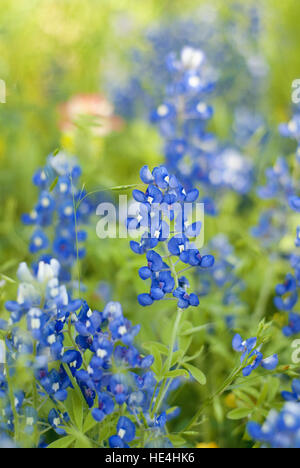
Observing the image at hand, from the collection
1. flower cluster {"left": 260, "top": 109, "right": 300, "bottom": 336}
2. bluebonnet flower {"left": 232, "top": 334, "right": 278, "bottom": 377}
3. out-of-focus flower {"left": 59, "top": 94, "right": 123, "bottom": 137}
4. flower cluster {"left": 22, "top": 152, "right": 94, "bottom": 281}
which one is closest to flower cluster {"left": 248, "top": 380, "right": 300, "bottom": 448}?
bluebonnet flower {"left": 232, "top": 334, "right": 278, "bottom": 377}

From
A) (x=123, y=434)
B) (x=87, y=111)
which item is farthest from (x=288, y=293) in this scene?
(x=87, y=111)

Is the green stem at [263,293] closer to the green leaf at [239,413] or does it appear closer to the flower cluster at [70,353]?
the green leaf at [239,413]

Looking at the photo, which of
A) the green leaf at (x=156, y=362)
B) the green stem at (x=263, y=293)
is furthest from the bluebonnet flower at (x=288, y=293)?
the green leaf at (x=156, y=362)

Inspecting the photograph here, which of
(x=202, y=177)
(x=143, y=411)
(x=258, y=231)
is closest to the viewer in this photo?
(x=143, y=411)

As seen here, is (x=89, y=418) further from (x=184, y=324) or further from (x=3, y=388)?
(x=184, y=324)

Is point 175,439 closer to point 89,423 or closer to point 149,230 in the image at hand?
point 89,423

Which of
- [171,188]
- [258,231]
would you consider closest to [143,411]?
[171,188]
